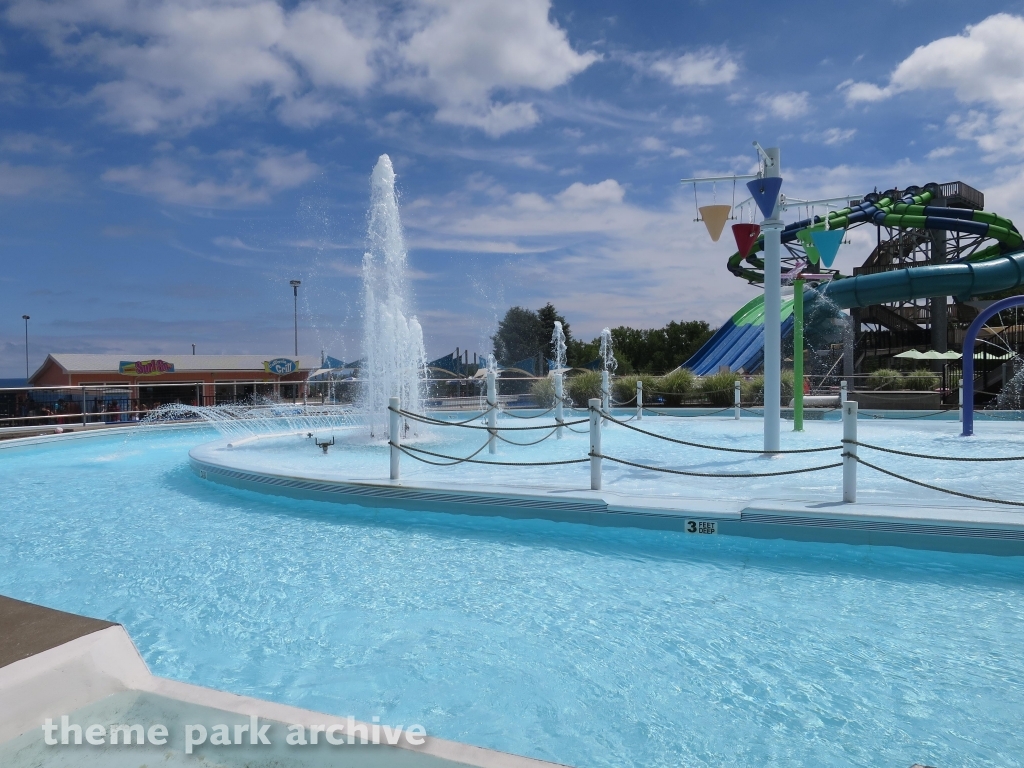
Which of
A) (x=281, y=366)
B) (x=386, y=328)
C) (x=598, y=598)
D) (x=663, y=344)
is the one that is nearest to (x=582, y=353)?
(x=663, y=344)

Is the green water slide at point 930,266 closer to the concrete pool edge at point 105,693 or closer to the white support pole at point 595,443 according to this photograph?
the white support pole at point 595,443

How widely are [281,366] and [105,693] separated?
37.5m

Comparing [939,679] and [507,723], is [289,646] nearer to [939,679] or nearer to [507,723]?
[507,723]

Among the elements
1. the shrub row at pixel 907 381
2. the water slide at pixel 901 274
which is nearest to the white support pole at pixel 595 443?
the water slide at pixel 901 274

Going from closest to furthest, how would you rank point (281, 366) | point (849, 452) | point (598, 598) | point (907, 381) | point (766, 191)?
point (598, 598) < point (849, 452) < point (766, 191) < point (907, 381) < point (281, 366)

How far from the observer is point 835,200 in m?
9.32

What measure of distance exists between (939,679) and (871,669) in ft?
0.96

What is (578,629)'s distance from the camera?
12.9 feet

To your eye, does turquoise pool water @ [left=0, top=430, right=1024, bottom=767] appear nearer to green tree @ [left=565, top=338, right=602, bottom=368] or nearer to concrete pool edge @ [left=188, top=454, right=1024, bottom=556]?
concrete pool edge @ [left=188, top=454, right=1024, bottom=556]

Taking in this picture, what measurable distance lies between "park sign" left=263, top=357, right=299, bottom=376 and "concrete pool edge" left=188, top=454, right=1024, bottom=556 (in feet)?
107

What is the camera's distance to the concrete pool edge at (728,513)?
5066mm

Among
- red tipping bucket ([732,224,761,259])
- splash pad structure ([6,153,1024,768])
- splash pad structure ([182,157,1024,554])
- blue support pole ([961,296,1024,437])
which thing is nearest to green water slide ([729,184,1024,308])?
blue support pole ([961,296,1024,437])

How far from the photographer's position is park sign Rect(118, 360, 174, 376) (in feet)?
113

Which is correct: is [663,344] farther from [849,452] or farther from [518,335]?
[849,452]
